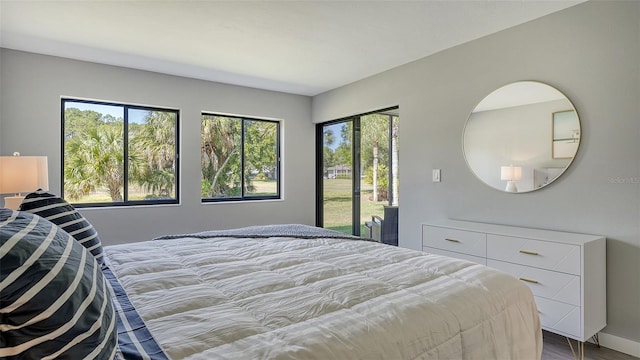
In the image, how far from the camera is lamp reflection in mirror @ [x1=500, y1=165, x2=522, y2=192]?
2756 mm

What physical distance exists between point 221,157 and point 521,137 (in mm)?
3453

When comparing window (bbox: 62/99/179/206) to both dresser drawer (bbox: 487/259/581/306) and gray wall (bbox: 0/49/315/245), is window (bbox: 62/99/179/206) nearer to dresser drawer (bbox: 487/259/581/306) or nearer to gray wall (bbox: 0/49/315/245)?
gray wall (bbox: 0/49/315/245)

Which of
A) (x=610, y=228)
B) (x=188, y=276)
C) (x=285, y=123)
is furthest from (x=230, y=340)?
(x=285, y=123)

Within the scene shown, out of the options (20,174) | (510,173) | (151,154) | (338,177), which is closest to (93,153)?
(151,154)

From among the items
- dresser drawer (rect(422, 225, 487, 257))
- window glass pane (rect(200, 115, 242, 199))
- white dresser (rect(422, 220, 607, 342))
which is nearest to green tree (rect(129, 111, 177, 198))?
window glass pane (rect(200, 115, 242, 199))

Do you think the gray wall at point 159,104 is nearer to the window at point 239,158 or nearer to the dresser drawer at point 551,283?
the window at point 239,158

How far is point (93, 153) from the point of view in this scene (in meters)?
3.71

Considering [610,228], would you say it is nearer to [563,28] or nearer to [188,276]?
[563,28]

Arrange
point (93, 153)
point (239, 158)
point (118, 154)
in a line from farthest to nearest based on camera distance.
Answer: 1. point (239, 158)
2. point (118, 154)
3. point (93, 153)

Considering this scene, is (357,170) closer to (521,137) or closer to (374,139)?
(374,139)

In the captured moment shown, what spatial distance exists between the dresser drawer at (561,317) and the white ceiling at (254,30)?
6.79ft

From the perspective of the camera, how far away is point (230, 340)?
0.94 meters

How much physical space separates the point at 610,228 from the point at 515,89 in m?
1.23

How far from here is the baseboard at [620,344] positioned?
2.18 m
